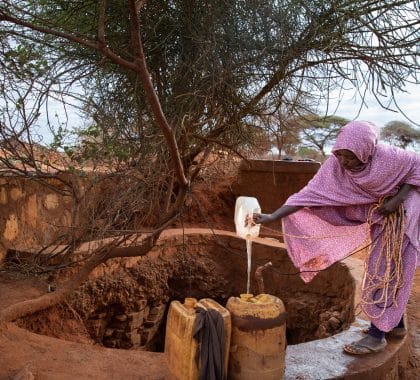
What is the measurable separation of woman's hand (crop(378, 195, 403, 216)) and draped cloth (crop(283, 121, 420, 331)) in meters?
0.07

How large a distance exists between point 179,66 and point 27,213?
8.76 ft

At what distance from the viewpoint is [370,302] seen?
11.2 ft

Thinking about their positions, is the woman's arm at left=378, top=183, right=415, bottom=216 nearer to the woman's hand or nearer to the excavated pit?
the woman's hand

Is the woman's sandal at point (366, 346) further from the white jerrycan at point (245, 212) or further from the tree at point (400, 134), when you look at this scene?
the tree at point (400, 134)

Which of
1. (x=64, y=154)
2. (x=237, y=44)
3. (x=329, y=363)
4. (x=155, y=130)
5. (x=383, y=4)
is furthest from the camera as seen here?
(x=64, y=154)

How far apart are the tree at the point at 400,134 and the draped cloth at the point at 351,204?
2054 centimetres

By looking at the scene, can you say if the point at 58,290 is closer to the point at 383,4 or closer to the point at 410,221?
the point at 410,221

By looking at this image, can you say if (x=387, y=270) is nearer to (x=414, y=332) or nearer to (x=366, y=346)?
(x=366, y=346)

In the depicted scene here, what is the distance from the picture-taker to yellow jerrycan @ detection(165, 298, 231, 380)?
8.52 ft

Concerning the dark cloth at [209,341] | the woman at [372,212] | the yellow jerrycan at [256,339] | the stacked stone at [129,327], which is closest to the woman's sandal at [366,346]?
the woman at [372,212]

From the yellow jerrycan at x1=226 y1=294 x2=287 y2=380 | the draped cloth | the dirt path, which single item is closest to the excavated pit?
the dirt path

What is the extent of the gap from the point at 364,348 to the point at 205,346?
4.63ft

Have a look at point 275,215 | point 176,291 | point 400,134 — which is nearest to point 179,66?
point 275,215

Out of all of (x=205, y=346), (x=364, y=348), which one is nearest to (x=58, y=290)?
(x=205, y=346)
